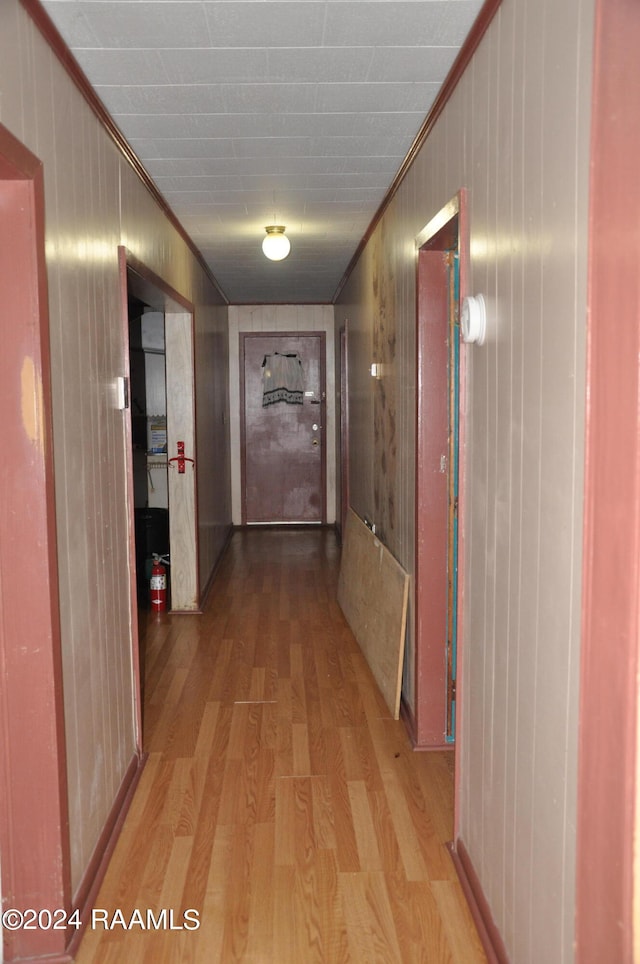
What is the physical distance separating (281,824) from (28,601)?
4.43ft

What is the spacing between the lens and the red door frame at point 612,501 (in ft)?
4.40

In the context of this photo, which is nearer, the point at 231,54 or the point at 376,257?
the point at 231,54

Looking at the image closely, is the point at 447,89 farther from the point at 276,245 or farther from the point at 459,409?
the point at 276,245

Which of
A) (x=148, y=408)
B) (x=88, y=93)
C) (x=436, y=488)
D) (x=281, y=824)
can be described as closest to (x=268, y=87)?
(x=88, y=93)

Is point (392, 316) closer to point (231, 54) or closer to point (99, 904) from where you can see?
point (231, 54)

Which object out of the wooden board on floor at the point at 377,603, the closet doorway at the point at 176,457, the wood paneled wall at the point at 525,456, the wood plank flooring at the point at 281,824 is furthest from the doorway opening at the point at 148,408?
the wood paneled wall at the point at 525,456

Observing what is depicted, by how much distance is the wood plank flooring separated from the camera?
2285mm

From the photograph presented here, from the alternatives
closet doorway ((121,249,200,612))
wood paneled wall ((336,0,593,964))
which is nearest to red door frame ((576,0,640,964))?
wood paneled wall ((336,0,593,964))

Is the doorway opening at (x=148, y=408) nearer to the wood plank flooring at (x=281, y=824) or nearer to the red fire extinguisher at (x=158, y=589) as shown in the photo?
the red fire extinguisher at (x=158, y=589)

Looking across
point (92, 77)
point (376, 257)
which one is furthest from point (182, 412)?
point (92, 77)

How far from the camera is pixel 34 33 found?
2123mm

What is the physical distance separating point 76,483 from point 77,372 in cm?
34

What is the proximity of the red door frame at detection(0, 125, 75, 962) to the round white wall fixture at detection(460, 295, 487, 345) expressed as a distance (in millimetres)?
1169

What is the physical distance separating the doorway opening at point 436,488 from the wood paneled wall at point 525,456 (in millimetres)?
520
